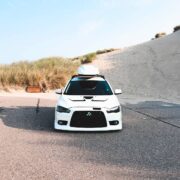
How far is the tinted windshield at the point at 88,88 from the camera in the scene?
12.1 metres

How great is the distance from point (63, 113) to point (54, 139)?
1.16m

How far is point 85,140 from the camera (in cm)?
959

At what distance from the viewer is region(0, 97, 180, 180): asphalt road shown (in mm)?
6633

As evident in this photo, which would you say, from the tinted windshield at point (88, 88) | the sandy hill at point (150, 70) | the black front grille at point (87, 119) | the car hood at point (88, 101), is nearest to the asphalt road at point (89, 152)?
the black front grille at point (87, 119)

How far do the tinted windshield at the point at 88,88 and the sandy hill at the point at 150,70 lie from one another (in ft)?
43.6

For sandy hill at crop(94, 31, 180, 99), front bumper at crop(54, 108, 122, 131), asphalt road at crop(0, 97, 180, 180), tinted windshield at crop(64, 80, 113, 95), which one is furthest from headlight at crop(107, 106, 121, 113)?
sandy hill at crop(94, 31, 180, 99)

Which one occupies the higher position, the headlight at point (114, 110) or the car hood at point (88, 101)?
the car hood at point (88, 101)

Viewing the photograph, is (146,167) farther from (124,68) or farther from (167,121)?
(124,68)

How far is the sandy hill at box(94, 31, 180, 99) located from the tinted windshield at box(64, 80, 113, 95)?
13292mm

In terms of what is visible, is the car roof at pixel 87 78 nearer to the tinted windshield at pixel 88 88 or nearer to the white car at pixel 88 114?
the tinted windshield at pixel 88 88

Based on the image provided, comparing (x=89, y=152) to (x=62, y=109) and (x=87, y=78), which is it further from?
(x=87, y=78)

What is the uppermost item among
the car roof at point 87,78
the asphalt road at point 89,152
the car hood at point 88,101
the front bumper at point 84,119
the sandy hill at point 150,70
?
the sandy hill at point 150,70

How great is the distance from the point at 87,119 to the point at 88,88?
7.35 feet

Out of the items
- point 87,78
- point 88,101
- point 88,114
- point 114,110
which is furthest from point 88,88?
point 88,114
